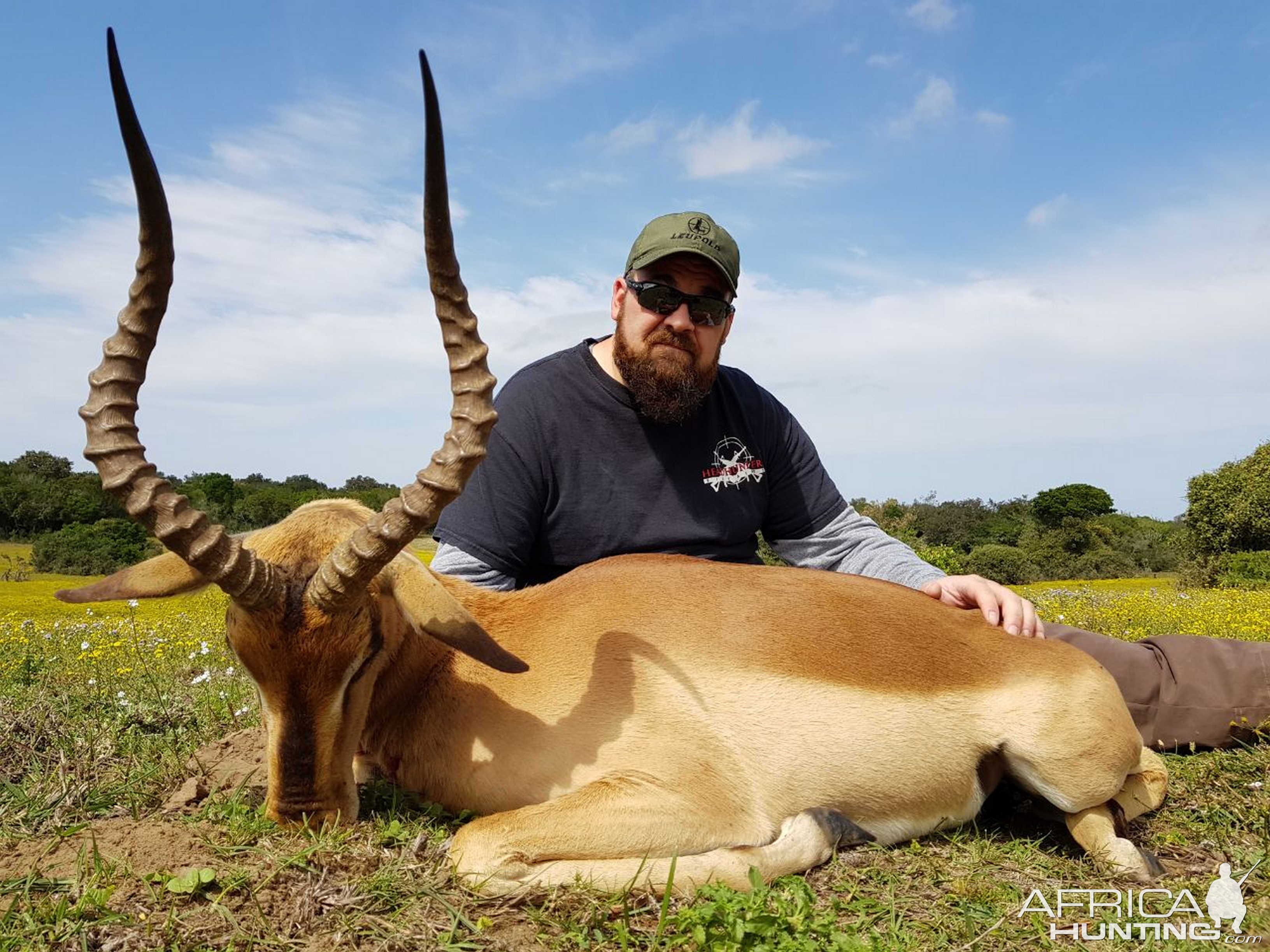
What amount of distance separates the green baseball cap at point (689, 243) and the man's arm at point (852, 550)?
192cm

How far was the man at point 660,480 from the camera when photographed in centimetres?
546

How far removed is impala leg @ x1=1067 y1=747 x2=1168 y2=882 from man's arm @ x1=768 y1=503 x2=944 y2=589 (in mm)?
1721

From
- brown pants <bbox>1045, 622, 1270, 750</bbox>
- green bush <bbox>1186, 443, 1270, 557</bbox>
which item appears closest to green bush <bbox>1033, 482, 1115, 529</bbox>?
green bush <bbox>1186, 443, 1270, 557</bbox>

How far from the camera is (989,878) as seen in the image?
376cm

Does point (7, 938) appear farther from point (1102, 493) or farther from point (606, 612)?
point (1102, 493)

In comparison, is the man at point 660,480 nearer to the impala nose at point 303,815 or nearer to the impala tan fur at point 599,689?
the impala tan fur at point 599,689

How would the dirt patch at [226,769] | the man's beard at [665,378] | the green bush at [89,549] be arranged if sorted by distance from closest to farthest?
the dirt patch at [226,769]
the man's beard at [665,378]
the green bush at [89,549]

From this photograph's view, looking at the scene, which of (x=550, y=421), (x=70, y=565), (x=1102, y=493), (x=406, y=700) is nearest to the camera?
(x=406, y=700)

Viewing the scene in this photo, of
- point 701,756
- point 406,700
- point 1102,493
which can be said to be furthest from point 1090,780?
point 1102,493

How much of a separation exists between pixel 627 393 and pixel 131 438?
3.26m

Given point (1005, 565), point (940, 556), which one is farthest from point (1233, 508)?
point (940, 556)

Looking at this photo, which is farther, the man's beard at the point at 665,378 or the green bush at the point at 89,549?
the green bush at the point at 89,549

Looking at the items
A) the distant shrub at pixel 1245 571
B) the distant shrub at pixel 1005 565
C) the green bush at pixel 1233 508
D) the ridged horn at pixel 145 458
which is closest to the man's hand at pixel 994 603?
the ridged horn at pixel 145 458

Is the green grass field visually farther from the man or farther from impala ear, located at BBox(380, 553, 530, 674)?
impala ear, located at BBox(380, 553, 530, 674)
